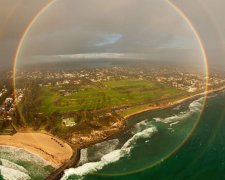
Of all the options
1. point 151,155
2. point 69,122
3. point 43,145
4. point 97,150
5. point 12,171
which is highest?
point 69,122

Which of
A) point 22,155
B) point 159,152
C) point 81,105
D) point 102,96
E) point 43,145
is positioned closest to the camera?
point 22,155

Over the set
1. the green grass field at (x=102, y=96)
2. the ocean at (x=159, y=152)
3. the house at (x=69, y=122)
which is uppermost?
the green grass field at (x=102, y=96)

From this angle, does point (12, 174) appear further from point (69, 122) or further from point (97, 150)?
point (69, 122)

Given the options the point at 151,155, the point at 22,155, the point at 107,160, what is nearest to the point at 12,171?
the point at 22,155

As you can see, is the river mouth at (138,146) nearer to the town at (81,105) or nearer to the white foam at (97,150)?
the white foam at (97,150)

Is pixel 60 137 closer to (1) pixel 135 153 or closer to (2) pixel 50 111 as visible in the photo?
(1) pixel 135 153

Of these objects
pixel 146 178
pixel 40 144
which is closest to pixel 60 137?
pixel 40 144

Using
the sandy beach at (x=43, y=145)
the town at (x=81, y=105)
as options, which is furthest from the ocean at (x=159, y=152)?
the town at (x=81, y=105)

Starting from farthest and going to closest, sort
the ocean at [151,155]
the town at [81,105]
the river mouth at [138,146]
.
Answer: the town at [81,105] < the river mouth at [138,146] < the ocean at [151,155]
